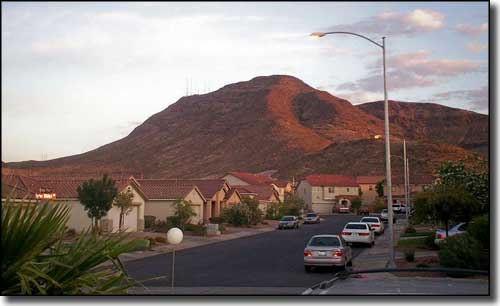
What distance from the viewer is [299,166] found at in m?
96.7

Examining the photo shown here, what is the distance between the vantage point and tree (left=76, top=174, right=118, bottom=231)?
27.3 m

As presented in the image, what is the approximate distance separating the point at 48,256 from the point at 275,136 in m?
87.2

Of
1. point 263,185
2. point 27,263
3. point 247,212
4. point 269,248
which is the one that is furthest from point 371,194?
point 27,263

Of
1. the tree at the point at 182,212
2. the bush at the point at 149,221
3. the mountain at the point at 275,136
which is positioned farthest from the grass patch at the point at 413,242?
the bush at the point at 149,221

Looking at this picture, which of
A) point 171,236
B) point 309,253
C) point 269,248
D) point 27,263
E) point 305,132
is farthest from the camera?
point 305,132

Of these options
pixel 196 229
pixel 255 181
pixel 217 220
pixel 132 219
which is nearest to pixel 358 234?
pixel 132 219

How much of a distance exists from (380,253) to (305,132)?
76393 millimetres

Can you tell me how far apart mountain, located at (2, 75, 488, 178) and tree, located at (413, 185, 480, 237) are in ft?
25.2

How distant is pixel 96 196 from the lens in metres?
29.7

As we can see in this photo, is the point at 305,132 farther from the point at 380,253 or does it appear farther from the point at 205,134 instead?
the point at 380,253

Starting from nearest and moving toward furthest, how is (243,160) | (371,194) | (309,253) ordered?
(309,253) → (371,194) → (243,160)

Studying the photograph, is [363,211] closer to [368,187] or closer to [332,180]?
[368,187]

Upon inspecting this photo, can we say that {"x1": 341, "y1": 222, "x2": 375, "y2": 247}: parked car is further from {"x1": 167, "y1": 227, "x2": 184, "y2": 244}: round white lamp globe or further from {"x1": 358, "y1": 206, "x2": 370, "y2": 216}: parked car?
{"x1": 358, "y1": 206, "x2": 370, "y2": 216}: parked car

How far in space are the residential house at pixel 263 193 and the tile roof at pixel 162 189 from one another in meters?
23.8
